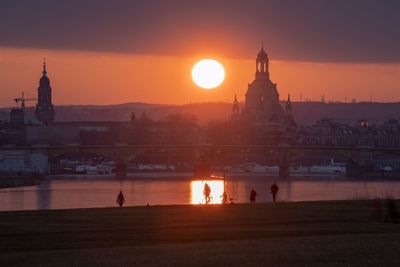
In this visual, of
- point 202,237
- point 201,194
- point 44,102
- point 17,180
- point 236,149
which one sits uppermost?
point 44,102

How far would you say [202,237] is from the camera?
811 inches

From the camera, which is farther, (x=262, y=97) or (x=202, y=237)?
(x=262, y=97)

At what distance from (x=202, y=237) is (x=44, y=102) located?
170385 mm

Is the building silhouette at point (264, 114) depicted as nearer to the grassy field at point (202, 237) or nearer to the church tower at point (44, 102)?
the church tower at point (44, 102)

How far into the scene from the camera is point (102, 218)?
24719mm

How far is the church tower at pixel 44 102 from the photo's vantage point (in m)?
181

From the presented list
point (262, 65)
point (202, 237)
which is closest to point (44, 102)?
point (262, 65)

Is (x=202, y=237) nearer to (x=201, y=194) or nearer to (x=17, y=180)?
(x=201, y=194)

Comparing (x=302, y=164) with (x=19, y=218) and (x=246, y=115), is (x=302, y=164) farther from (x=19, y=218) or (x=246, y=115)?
(x=19, y=218)

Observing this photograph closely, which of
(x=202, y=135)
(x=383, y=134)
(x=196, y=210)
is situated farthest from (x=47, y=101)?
(x=196, y=210)

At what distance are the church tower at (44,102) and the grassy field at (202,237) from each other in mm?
154426

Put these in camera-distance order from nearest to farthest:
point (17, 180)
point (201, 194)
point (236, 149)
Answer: point (201, 194), point (17, 180), point (236, 149)

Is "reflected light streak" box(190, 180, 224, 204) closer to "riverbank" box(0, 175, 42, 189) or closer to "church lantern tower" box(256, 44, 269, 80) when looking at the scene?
"riverbank" box(0, 175, 42, 189)

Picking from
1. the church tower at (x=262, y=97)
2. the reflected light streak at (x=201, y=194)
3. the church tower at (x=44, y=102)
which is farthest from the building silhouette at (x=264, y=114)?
the reflected light streak at (x=201, y=194)
